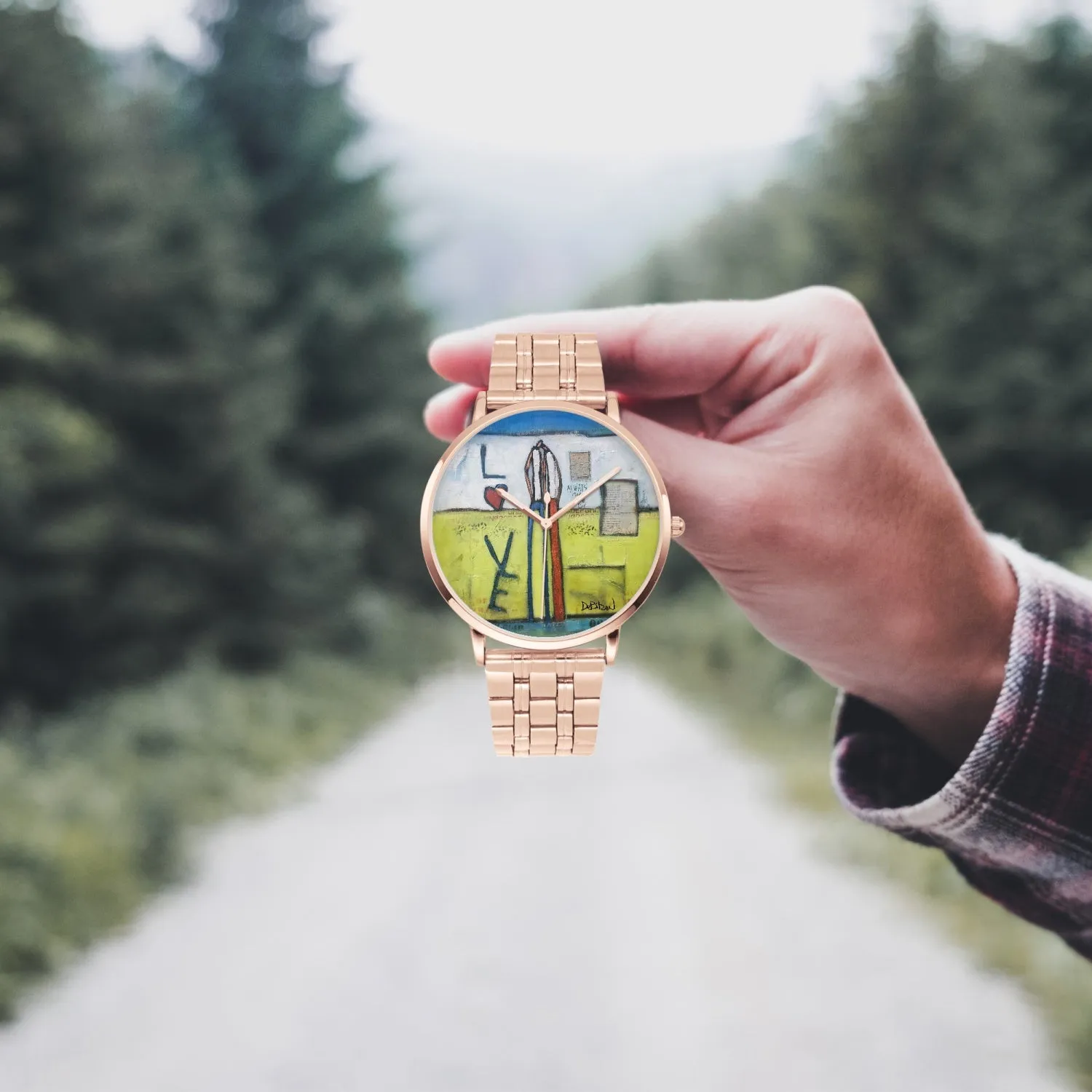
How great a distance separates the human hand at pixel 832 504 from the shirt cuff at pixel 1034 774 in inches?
4.0

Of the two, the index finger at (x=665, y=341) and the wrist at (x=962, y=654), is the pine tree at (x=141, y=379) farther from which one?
the wrist at (x=962, y=654)

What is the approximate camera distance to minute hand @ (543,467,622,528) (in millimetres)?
1238

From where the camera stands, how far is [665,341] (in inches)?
51.4

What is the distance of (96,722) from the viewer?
5.84 metres

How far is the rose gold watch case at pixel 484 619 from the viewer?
4.14 feet

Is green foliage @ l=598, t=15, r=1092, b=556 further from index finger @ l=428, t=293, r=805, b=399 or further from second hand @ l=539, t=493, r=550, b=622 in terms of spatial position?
second hand @ l=539, t=493, r=550, b=622

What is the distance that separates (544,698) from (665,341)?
489 mm

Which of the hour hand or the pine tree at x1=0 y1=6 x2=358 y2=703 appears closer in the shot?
the hour hand

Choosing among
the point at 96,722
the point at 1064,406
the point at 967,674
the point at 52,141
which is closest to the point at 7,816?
the point at 96,722

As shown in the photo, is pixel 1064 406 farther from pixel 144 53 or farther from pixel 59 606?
pixel 144 53

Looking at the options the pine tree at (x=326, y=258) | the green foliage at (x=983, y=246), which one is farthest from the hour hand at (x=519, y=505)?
the pine tree at (x=326, y=258)

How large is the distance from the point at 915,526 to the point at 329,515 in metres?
9.10

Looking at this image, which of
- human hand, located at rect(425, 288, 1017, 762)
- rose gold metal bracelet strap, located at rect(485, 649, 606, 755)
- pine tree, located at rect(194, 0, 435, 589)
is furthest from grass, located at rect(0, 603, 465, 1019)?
human hand, located at rect(425, 288, 1017, 762)

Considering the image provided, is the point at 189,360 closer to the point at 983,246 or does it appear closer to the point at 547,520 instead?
the point at 983,246
